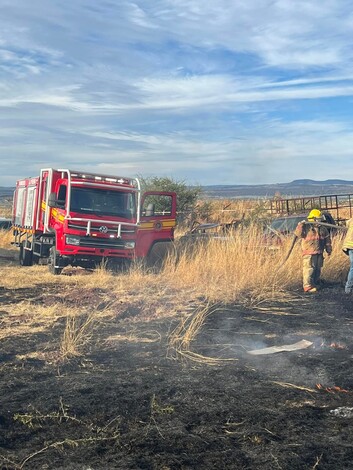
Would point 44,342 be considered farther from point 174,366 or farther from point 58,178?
point 58,178

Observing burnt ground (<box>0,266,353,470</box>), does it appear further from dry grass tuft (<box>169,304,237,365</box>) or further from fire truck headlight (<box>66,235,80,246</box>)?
fire truck headlight (<box>66,235,80,246</box>)

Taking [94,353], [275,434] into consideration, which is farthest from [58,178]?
[275,434]

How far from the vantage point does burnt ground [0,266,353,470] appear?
3844 millimetres

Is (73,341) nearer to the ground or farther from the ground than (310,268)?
nearer to the ground

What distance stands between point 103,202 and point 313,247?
5.21 metres

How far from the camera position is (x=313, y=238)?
11219mm

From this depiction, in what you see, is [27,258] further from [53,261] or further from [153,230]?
[153,230]

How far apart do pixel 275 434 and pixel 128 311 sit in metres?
4.87

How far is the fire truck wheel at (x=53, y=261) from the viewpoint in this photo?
43.2 ft

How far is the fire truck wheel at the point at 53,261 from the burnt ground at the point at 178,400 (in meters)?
5.26

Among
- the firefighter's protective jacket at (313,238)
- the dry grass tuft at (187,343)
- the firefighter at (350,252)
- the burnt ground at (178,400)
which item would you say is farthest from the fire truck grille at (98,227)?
the dry grass tuft at (187,343)

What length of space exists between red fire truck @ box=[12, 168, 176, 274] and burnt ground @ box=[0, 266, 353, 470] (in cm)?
502

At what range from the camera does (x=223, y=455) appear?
3832mm

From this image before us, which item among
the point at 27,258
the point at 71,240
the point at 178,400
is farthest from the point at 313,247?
the point at 27,258
